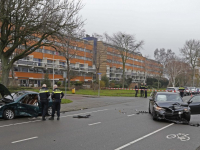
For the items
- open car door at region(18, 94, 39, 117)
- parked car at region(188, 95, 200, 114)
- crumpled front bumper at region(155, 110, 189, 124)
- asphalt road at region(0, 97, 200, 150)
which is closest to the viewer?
asphalt road at region(0, 97, 200, 150)

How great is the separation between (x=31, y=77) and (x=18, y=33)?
42.0 m

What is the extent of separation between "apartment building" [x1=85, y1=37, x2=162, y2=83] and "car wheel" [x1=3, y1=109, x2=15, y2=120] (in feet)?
142

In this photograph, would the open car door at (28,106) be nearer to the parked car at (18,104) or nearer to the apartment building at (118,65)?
the parked car at (18,104)

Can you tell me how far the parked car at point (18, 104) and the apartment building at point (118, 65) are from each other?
4227 cm

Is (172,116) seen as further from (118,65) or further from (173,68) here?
(118,65)

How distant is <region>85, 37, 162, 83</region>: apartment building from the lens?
65062 mm

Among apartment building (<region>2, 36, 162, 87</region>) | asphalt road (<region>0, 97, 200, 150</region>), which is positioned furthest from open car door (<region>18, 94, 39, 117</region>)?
apartment building (<region>2, 36, 162, 87</region>)

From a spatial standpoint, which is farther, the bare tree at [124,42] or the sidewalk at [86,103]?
the bare tree at [124,42]

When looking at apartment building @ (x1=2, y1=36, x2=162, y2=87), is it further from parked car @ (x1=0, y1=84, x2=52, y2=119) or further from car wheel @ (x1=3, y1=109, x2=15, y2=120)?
car wheel @ (x1=3, y1=109, x2=15, y2=120)

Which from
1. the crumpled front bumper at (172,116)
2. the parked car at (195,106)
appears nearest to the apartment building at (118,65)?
the parked car at (195,106)

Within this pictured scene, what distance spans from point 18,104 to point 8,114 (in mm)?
688

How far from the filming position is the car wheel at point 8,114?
11147 mm

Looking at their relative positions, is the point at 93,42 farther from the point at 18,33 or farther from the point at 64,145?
the point at 64,145

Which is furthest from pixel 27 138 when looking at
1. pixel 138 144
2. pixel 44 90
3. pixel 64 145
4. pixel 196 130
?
pixel 196 130
